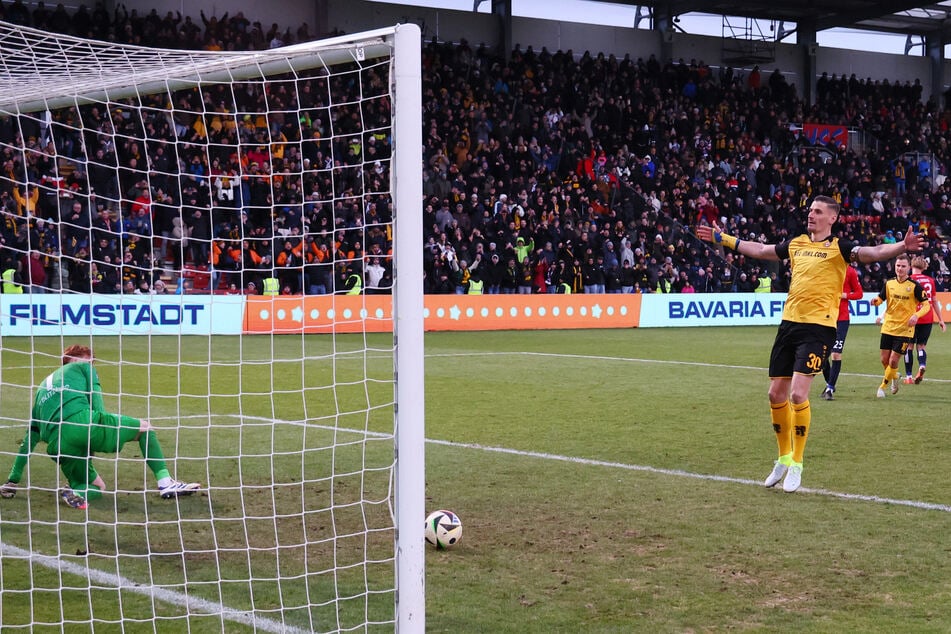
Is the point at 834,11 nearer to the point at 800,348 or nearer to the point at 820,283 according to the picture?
the point at 820,283

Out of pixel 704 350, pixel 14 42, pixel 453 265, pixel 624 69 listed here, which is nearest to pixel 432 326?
pixel 453 265

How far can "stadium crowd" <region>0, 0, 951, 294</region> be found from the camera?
742 inches

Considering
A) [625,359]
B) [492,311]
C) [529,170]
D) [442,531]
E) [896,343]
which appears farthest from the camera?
[529,170]

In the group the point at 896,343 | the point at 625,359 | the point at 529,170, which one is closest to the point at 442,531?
the point at 896,343

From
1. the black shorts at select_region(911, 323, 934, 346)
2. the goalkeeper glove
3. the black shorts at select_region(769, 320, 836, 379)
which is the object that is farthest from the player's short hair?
the black shorts at select_region(911, 323, 934, 346)

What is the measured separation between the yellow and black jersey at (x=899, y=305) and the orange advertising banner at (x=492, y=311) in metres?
11.3

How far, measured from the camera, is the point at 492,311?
2498 centimetres

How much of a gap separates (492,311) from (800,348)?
56.9 ft

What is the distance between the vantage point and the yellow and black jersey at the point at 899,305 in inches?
521

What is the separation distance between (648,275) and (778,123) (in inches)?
480

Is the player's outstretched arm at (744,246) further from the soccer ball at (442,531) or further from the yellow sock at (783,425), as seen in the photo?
the soccer ball at (442,531)

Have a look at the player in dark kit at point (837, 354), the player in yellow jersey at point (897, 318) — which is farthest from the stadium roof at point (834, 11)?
the player in dark kit at point (837, 354)

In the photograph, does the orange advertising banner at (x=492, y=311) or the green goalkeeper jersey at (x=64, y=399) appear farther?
the orange advertising banner at (x=492, y=311)

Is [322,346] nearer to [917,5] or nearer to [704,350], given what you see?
[704,350]
